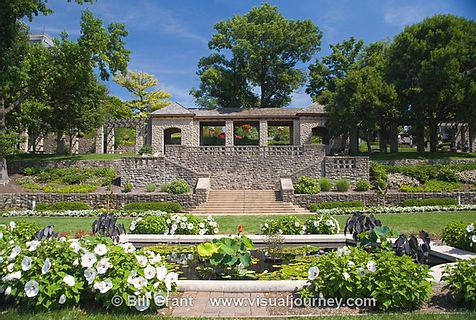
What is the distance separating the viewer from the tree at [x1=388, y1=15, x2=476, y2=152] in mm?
27953

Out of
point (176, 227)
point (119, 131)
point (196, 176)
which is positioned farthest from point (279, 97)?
point (176, 227)

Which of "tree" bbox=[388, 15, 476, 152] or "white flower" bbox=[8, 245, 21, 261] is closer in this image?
"white flower" bbox=[8, 245, 21, 261]

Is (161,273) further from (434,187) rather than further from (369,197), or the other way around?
(434,187)

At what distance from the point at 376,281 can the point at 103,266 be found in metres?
3.69

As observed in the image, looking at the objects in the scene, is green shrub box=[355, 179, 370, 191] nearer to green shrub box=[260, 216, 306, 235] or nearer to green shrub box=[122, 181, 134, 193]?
green shrub box=[260, 216, 306, 235]

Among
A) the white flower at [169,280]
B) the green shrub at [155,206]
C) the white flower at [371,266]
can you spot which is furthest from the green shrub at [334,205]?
the white flower at [169,280]

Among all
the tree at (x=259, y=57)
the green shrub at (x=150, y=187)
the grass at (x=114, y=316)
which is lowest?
the grass at (x=114, y=316)

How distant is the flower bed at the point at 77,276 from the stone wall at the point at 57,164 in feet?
77.6

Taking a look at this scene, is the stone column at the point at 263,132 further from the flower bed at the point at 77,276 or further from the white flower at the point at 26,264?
the white flower at the point at 26,264

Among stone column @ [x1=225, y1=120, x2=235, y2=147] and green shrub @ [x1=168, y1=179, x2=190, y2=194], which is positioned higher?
Result: stone column @ [x1=225, y1=120, x2=235, y2=147]

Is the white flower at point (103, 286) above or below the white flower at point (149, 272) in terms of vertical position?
below

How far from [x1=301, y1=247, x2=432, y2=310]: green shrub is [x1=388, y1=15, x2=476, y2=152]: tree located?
26.2 metres

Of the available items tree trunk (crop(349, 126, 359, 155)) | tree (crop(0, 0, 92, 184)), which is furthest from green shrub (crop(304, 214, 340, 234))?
tree trunk (crop(349, 126, 359, 155))

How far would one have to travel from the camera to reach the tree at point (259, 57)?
136 ft
